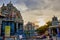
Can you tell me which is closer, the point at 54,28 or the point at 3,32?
the point at 3,32

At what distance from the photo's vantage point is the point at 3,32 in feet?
73.7

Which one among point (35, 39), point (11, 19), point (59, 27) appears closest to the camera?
point (35, 39)

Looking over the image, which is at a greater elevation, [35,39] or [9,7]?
[9,7]

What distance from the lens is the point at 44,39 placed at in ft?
70.6

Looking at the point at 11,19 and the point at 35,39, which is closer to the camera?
the point at 35,39

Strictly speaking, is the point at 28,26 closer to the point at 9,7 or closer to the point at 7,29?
the point at 9,7

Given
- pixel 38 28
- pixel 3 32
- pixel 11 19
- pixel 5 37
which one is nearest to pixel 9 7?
pixel 11 19

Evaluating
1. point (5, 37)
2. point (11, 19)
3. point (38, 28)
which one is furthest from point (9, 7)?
point (38, 28)

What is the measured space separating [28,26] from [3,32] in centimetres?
1294

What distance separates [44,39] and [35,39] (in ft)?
4.62

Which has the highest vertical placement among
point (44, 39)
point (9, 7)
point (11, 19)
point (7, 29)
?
point (9, 7)

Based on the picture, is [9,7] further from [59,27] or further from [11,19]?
[59,27]

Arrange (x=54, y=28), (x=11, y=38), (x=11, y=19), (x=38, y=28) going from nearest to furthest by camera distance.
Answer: (x=11, y=38)
(x=11, y=19)
(x=54, y=28)
(x=38, y=28)

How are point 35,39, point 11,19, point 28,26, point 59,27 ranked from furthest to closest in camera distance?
point 28,26 < point 59,27 < point 11,19 < point 35,39
